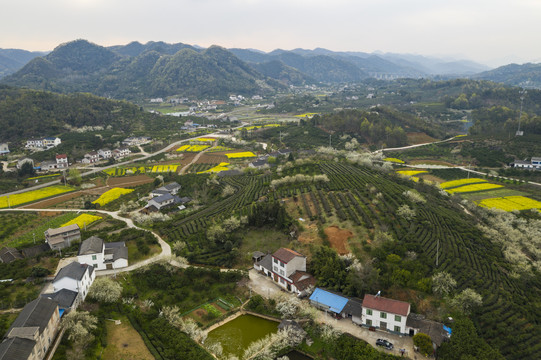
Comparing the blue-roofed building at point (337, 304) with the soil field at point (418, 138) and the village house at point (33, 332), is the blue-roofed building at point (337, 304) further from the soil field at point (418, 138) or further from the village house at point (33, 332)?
the soil field at point (418, 138)

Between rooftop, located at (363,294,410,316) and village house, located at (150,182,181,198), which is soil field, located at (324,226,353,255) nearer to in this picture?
rooftop, located at (363,294,410,316)

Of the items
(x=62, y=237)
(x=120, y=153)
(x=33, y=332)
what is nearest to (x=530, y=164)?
(x=62, y=237)

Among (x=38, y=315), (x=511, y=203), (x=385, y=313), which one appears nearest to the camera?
(x=38, y=315)

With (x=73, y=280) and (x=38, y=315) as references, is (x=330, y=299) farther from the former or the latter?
(x=38, y=315)

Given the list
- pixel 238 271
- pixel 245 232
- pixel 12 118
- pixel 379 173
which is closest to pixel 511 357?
pixel 238 271

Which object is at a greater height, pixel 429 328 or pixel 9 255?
pixel 429 328

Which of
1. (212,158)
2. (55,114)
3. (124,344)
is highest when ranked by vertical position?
(55,114)

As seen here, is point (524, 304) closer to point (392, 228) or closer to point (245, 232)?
point (392, 228)

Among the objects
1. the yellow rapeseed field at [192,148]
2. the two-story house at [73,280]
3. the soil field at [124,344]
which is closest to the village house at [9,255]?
the two-story house at [73,280]
